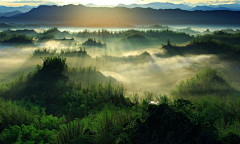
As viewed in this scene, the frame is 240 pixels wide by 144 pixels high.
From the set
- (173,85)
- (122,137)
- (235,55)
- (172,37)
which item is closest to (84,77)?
(173,85)

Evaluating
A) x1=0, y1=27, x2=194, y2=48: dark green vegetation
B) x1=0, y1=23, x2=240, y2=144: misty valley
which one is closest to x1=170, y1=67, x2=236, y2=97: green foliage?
x1=0, y1=23, x2=240, y2=144: misty valley

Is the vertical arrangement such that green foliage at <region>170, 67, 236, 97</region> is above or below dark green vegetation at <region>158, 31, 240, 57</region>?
below

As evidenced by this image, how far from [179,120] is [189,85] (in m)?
5.86

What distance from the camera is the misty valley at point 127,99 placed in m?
2.85

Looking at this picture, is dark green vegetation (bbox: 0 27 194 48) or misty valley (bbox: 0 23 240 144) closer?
misty valley (bbox: 0 23 240 144)

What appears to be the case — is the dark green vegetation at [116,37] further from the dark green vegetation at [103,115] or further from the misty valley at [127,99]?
the dark green vegetation at [103,115]

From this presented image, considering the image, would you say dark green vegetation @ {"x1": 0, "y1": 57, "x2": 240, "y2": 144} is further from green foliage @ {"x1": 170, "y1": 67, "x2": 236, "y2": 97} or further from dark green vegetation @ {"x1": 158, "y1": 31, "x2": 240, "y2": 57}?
dark green vegetation @ {"x1": 158, "y1": 31, "x2": 240, "y2": 57}

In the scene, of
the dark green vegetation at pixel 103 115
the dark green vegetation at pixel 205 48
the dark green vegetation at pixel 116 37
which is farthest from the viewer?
the dark green vegetation at pixel 116 37

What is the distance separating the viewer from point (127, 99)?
670 centimetres

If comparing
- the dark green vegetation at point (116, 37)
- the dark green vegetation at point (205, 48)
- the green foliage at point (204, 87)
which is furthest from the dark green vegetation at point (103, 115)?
the dark green vegetation at point (116, 37)

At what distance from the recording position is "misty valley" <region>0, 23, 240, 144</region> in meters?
2.85

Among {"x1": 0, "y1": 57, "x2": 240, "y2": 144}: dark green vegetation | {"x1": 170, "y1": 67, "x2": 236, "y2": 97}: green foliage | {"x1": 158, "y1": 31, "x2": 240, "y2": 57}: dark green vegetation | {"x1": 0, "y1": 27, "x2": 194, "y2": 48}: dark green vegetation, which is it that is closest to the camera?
{"x1": 0, "y1": 57, "x2": 240, "y2": 144}: dark green vegetation

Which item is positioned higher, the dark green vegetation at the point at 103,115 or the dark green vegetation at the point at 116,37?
the dark green vegetation at the point at 116,37

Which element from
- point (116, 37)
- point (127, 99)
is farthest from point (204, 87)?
point (116, 37)
